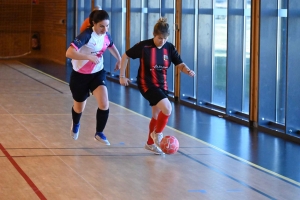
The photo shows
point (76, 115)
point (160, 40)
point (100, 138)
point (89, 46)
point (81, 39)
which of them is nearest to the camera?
point (160, 40)

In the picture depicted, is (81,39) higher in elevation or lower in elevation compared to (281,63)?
higher

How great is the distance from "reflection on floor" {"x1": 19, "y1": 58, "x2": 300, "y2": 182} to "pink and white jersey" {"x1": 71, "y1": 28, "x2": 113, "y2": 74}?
176 cm

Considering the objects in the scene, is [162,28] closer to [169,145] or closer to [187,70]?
[187,70]

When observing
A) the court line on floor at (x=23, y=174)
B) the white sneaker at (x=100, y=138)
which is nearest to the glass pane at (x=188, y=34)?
the white sneaker at (x=100, y=138)

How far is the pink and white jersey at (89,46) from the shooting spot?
21.7 feet

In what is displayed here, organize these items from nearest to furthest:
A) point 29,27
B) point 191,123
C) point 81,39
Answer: point 81,39 < point 191,123 < point 29,27

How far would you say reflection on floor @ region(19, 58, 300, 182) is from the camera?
257 inches

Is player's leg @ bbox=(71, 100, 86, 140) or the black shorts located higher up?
the black shorts

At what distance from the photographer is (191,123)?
8883mm

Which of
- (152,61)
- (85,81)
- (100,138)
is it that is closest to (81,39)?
(85,81)

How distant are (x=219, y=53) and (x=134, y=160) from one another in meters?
4.44

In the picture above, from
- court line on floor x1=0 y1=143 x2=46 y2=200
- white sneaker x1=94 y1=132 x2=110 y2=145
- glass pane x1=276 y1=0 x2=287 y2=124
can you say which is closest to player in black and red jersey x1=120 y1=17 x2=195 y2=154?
white sneaker x1=94 y1=132 x2=110 y2=145

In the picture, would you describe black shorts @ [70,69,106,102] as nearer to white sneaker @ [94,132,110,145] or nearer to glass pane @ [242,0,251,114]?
white sneaker @ [94,132,110,145]

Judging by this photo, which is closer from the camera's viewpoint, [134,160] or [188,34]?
[134,160]
